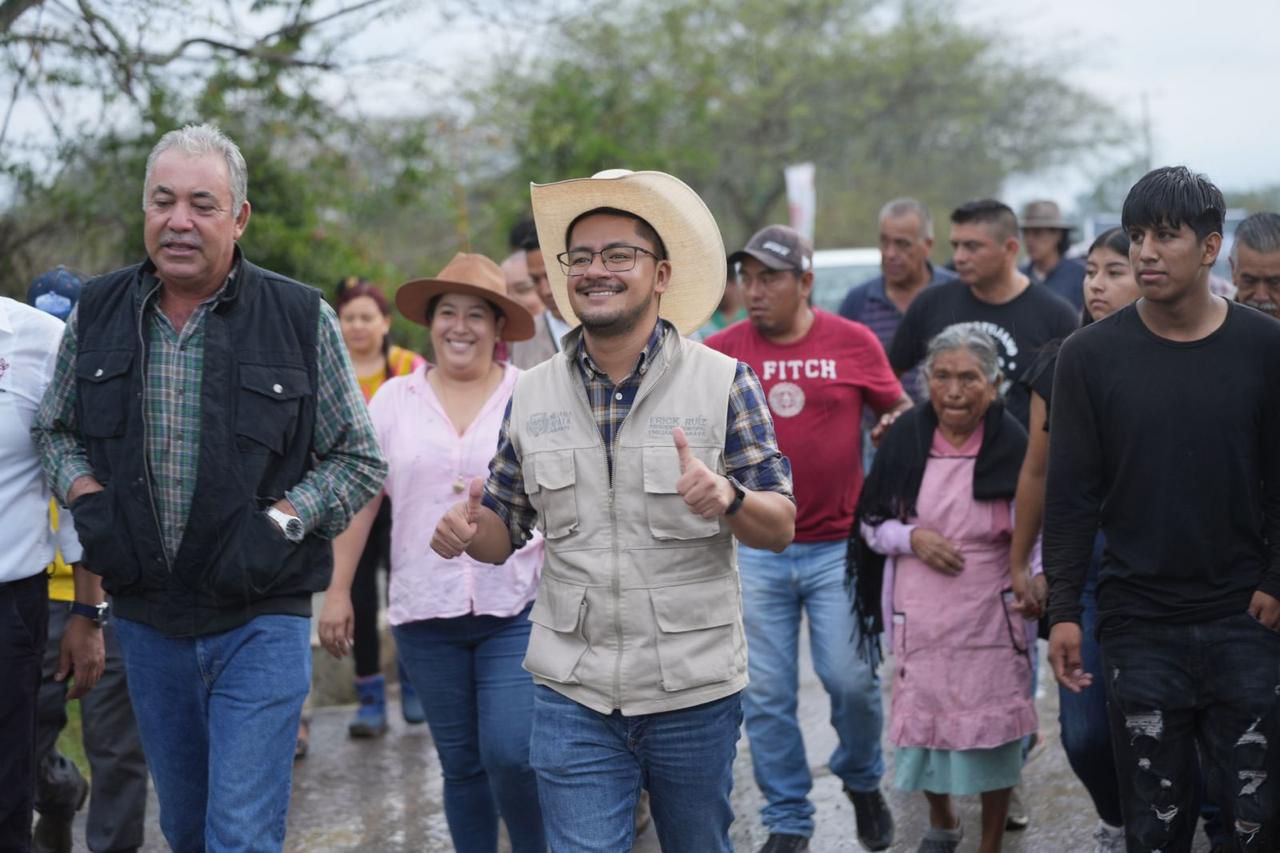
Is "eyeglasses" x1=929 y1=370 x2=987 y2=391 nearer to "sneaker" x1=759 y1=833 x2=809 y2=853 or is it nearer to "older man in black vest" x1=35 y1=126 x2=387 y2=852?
"sneaker" x1=759 y1=833 x2=809 y2=853

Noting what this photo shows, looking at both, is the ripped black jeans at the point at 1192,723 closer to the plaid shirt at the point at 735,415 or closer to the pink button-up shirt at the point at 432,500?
the plaid shirt at the point at 735,415

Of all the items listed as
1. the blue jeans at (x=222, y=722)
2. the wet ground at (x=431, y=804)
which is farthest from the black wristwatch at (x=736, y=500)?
the wet ground at (x=431, y=804)

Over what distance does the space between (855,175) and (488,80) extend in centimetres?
1197

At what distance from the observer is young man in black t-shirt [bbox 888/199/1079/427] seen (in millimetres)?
6605

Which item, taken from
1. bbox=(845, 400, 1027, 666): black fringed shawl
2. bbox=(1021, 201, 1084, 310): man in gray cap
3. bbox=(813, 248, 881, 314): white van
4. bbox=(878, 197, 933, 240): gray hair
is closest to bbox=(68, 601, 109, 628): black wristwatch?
bbox=(845, 400, 1027, 666): black fringed shawl

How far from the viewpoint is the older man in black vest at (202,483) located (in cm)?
413

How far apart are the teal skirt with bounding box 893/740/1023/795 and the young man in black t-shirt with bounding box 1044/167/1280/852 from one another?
108 centimetres

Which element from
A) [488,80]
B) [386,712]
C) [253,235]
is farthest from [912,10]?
[386,712]

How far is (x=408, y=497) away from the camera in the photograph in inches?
211

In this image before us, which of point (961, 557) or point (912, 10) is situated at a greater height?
point (912, 10)

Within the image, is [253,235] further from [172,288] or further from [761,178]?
[761,178]

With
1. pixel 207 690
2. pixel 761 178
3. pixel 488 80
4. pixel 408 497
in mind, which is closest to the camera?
pixel 207 690

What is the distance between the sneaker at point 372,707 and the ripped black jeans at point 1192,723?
4400 mm

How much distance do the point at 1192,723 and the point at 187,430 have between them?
2.86 m
